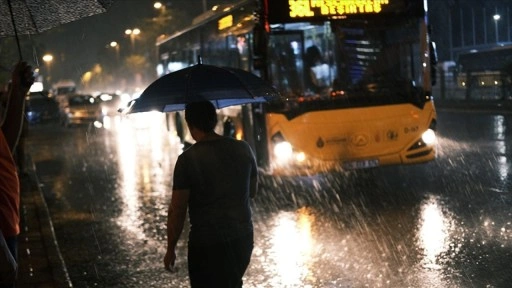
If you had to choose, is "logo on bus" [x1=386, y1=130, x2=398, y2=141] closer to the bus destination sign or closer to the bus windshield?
the bus windshield

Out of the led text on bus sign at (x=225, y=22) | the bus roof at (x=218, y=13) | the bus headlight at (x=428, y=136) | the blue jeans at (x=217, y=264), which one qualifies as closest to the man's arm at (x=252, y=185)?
the blue jeans at (x=217, y=264)

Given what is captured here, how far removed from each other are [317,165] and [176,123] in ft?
33.5

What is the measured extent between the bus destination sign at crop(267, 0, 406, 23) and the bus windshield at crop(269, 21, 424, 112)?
148mm

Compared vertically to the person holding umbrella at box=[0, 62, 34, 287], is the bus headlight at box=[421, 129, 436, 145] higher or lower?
lower

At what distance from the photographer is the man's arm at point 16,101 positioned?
4.09 meters

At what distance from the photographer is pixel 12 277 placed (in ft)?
10.9

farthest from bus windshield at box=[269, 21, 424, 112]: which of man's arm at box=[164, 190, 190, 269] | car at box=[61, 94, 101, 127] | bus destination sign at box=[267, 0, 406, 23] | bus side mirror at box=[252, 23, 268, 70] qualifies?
car at box=[61, 94, 101, 127]

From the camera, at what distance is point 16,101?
13.7 ft

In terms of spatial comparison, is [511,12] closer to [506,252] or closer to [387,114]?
[387,114]

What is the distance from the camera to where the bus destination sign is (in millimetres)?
11258

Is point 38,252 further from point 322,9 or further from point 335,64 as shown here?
point 322,9

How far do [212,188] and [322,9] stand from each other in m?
7.58

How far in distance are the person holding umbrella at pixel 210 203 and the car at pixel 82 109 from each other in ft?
114

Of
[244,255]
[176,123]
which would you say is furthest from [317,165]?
[176,123]
